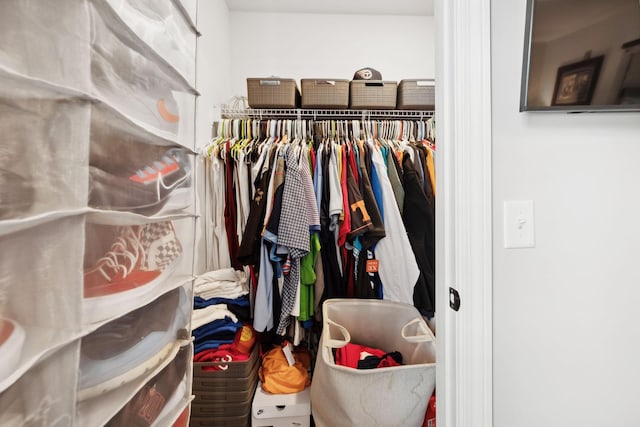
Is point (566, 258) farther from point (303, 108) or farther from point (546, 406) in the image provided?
point (303, 108)

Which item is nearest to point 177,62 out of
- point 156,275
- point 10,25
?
point 10,25

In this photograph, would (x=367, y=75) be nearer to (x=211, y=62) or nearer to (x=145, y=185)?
(x=211, y=62)

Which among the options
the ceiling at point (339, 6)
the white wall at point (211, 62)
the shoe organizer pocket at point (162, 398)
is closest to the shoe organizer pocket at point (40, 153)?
the shoe organizer pocket at point (162, 398)

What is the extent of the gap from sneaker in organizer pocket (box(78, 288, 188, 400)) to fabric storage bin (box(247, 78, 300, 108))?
1411 mm

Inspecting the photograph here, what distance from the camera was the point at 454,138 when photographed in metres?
0.64

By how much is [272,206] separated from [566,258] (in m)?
1.10

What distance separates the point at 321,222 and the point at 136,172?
104 cm

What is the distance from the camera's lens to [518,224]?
623mm

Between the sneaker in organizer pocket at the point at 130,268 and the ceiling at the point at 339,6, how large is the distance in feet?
6.83

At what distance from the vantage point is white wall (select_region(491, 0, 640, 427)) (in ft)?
2.06

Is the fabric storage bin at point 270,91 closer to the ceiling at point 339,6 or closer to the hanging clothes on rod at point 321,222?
the hanging clothes on rod at point 321,222

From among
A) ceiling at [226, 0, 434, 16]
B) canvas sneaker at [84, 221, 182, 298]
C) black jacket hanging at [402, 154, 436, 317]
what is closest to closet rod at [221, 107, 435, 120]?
black jacket hanging at [402, 154, 436, 317]

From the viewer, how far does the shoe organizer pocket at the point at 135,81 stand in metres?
0.39

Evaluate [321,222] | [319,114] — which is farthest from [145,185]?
[319,114]
